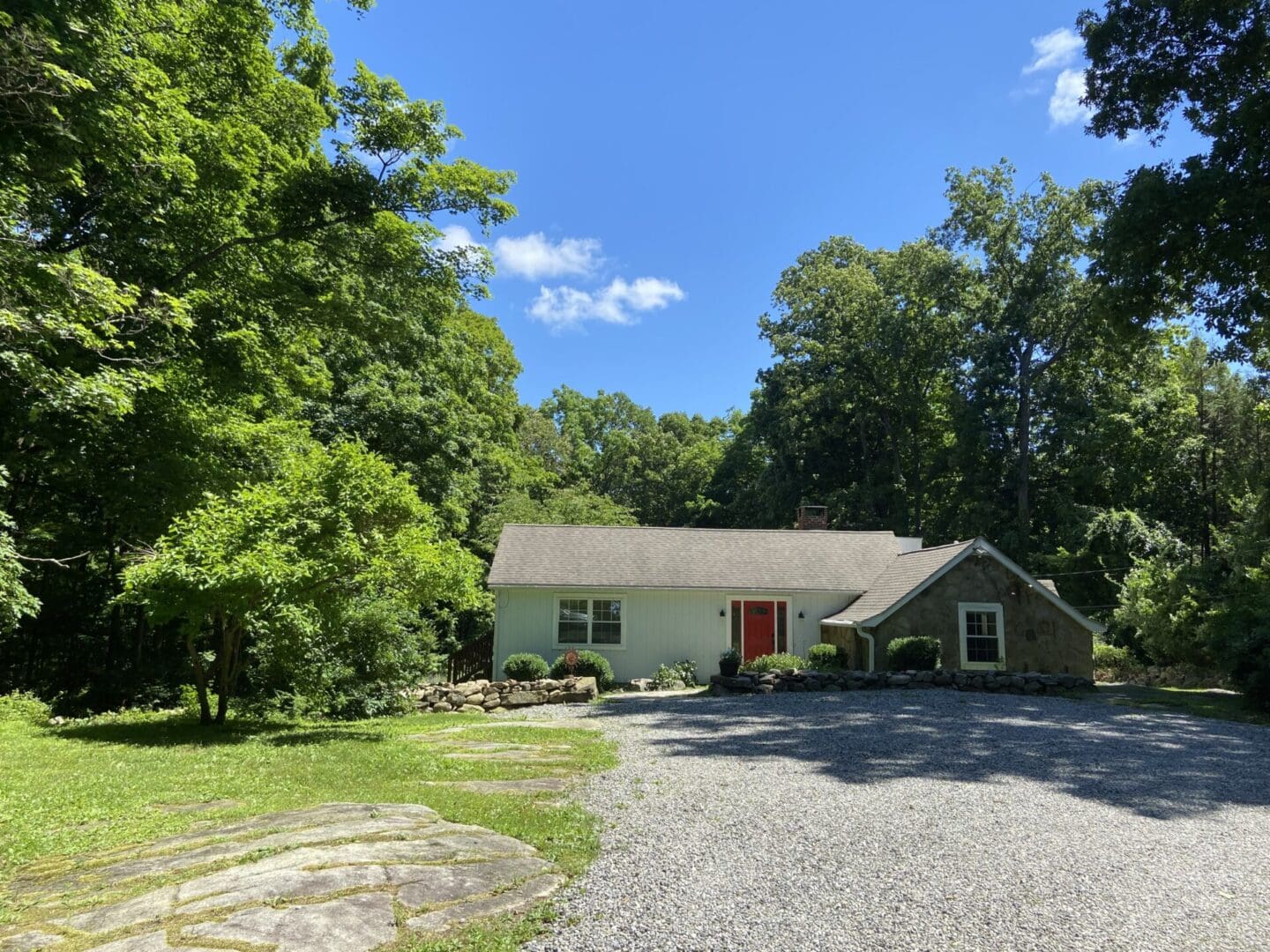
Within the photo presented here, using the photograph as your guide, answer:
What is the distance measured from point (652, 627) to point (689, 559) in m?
2.72

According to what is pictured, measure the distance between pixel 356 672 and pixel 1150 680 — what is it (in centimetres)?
2189

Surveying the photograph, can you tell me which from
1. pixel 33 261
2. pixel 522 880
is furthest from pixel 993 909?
pixel 33 261

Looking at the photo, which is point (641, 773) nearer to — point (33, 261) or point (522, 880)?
point (522, 880)

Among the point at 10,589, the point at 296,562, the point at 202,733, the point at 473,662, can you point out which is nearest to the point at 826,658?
the point at 473,662

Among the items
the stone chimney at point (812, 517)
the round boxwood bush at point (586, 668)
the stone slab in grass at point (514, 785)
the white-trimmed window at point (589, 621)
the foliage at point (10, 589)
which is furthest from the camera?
the stone chimney at point (812, 517)

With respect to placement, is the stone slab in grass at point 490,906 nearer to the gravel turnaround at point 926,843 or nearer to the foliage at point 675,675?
the gravel turnaround at point 926,843

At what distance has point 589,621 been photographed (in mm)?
20609

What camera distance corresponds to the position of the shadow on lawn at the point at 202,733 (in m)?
9.98

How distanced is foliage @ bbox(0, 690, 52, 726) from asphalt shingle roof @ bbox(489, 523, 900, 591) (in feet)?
31.5

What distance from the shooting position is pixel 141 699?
15.4 m

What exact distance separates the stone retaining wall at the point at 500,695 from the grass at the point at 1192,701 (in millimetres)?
11271

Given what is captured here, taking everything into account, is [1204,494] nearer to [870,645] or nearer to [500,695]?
[870,645]

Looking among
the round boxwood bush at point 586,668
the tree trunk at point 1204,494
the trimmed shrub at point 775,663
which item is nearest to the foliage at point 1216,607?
the trimmed shrub at point 775,663

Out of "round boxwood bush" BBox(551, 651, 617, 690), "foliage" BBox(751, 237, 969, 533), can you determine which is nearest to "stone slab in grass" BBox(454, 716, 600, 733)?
"round boxwood bush" BBox(551, 651, 617, 690)
